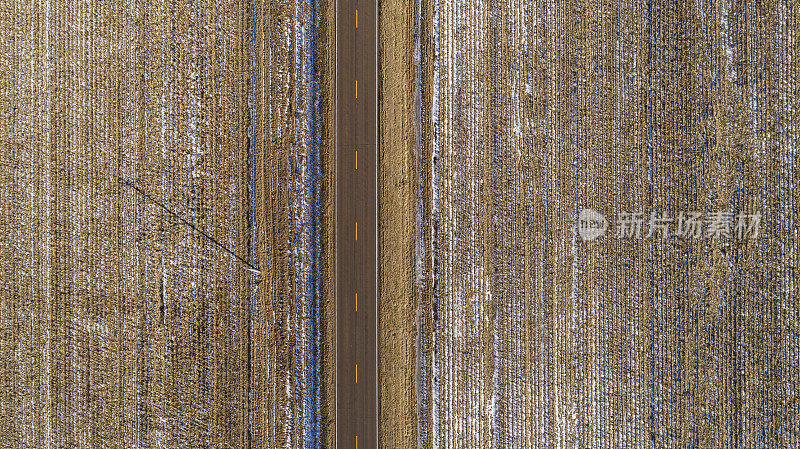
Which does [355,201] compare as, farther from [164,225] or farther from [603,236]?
[603,236]

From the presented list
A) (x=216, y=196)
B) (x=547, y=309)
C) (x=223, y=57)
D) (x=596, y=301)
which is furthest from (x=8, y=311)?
(x=596, y=301)

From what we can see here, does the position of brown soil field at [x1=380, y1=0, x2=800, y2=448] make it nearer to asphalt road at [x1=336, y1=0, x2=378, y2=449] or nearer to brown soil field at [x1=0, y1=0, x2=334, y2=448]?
asphalt road at [x1=336, y1=0, x2=378, y2=449]

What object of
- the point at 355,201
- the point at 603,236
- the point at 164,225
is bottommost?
the point at 603,236

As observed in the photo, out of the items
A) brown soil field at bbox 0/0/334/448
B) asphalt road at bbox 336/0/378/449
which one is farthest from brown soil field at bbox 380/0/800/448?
brown soil field at bbox 0/0/334/448

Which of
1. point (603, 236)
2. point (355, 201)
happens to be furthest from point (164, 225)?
point (603, 236)

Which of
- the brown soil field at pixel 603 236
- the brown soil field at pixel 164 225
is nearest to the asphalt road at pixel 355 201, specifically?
the brown soil field at pixel 164 225

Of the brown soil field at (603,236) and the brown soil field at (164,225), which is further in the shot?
the brown soil field at (164,225)

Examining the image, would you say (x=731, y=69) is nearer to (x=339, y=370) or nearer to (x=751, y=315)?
(x=751, y=315)

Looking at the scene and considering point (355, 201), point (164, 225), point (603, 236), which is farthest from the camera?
point (355, 201)

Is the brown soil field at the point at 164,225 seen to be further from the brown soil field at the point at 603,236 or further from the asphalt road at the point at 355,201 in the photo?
the brown soil field at the point at 603,236
